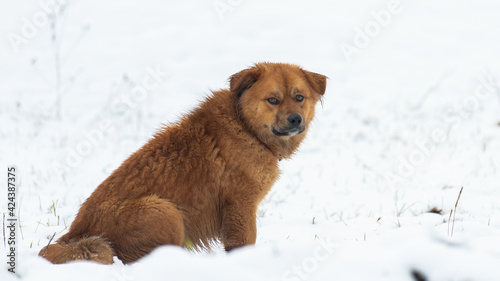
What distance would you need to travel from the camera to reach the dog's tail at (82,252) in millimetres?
3094

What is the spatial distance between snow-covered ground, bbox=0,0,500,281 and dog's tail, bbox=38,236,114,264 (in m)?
0.15

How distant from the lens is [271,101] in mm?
3988

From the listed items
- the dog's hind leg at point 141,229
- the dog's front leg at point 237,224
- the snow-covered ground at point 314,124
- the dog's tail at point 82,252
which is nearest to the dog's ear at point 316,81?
the snow-covered ground at point 314,124

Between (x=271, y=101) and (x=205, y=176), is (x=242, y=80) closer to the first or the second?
(x=271, y=101)

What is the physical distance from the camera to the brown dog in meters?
3.34

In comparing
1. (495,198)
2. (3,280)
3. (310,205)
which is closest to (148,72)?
(310,205)

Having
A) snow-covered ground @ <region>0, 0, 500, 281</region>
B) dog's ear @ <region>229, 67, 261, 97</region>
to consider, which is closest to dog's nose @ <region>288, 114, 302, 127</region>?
dog's ear @ <region>229, 67, 261, 97</region>

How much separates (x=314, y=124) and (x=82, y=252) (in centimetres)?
698

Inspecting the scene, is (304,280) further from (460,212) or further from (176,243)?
(460,212)

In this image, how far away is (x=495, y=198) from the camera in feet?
18.3

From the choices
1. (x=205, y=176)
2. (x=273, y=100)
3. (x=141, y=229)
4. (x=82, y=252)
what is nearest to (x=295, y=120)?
(x=273, y=100)

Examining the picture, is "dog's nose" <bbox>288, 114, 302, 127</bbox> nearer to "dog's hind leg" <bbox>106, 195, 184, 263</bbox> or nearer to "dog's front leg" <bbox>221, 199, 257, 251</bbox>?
"dog's front leg" <bbox>221, 199, 257, 251</bbox>

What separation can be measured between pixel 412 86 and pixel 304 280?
448 inches

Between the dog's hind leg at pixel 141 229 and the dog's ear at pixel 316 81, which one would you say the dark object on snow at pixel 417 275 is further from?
the dog's ear at pixel 316 81
